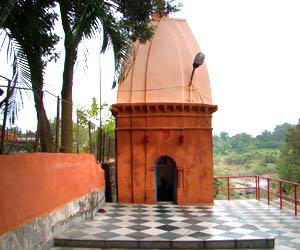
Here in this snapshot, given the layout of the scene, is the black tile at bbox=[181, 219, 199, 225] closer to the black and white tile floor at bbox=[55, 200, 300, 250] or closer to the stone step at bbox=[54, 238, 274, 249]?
the black and white tile floor at bbox=[55, 200, 300, 250]

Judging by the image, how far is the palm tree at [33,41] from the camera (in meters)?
6.92

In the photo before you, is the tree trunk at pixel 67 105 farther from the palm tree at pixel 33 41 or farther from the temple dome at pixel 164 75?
the temple dome at pixel 164 75

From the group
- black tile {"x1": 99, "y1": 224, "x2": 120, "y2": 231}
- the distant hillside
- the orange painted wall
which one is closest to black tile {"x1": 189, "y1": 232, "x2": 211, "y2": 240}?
black tile {"x1": 99, "y1": 224, "x2": 120, "y2": 231}

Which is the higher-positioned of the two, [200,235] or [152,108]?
[152,108]

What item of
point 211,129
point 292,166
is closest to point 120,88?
point 211,129

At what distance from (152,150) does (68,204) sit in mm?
5148

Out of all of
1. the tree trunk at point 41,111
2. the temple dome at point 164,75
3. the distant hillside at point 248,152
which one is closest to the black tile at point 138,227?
the tree trunk at point 41,111

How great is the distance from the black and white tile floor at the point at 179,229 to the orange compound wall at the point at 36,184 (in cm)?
83

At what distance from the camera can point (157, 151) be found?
41.2 ft

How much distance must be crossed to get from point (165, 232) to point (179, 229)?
1.45 ft

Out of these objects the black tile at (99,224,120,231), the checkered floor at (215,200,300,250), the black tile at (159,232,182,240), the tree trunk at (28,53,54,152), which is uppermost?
the tree trunk at (28,53,54,152)

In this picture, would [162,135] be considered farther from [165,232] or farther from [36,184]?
[36,184]

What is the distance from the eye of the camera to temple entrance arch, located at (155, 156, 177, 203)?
13773 millimetres

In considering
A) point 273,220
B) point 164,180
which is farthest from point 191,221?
point 164,180
